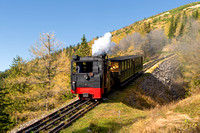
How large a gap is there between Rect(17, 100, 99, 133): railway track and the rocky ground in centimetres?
1132

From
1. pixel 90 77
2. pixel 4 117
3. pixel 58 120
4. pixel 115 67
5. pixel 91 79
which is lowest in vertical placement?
pixel 4 117

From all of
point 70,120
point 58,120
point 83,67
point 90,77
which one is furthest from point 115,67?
point 58,120

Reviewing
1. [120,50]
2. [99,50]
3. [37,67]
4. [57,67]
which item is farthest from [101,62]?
[120,50]

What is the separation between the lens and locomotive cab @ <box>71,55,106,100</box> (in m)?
10.7

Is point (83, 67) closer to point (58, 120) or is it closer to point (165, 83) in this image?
point (58, 120)

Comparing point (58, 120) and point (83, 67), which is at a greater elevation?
point (83, 67)

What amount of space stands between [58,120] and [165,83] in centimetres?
2332

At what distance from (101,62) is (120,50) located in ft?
108

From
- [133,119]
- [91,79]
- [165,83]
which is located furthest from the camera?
[165,83]

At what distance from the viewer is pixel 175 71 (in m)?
32.4

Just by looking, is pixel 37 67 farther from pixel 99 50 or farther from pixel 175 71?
pixel 175 71

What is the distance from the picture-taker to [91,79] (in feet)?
35.5

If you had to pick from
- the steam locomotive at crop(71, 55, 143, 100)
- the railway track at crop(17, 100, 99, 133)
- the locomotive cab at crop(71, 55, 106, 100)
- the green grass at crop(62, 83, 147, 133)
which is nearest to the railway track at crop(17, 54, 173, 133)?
the railway track at crop(17, 100, 99, 133)

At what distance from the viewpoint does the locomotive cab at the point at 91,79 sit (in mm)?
10719
